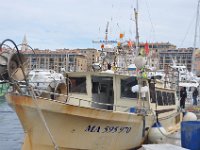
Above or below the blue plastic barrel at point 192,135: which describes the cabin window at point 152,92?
above

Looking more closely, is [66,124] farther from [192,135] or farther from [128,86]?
[192,135]

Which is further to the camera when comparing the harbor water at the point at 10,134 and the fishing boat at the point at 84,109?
the harbor water at the point at 10,134

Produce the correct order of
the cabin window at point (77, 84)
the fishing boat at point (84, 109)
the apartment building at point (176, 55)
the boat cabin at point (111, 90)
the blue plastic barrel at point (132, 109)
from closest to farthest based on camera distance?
the fishing boat at point (84, 109) < the blue plastic barrel at point (132, 109) < the boat cabin at point (111, 90) < the cabin window at point (77, 84) < the apartment building at point (176, 55)

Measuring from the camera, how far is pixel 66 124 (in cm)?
877

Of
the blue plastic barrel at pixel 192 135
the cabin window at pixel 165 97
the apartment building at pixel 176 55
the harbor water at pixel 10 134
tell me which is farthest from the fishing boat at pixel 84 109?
the apartment building at pixel 176 55

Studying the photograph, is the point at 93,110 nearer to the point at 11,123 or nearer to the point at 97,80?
the point at 97,80

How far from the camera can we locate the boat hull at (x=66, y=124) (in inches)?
332

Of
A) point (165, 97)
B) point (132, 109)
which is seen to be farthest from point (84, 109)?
point (165, 97)

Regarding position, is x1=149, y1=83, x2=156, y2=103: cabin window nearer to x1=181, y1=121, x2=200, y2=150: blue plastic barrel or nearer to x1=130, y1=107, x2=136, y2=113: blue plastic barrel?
x1=130, y1=107, x2=136, y2=113: blue plastic barrel

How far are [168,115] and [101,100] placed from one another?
3.17 metres

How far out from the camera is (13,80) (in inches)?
322

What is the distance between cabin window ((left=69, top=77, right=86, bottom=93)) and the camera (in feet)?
36.8

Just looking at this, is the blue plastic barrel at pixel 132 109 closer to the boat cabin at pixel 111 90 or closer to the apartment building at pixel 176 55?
the boat cabin at pixel 111 90

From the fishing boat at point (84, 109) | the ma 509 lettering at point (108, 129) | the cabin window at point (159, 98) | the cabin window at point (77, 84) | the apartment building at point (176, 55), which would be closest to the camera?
the fishing boat at point (84, 109)
